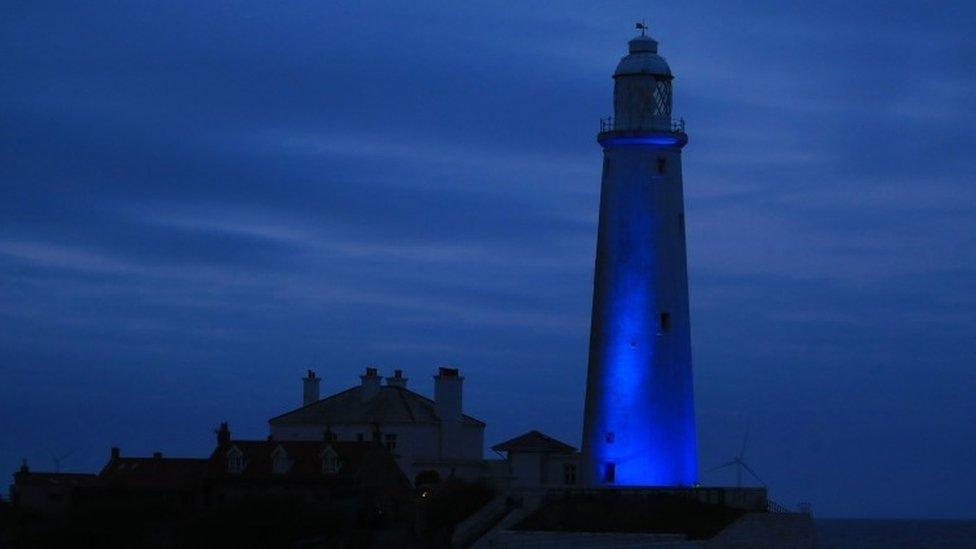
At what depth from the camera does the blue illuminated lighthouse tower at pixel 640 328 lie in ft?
216

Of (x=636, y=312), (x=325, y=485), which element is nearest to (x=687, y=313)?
(x=636, y=312)

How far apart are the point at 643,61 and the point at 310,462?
63.4ft

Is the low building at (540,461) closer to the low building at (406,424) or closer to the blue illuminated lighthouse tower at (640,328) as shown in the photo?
the low building at (406,424)

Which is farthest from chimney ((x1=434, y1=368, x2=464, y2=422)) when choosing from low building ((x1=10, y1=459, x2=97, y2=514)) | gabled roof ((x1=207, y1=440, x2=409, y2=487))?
Result: low building ((x1=10, y1=459, x2=97, y2=514))

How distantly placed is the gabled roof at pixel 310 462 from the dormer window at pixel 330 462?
0.13 metres

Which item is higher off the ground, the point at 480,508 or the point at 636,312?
the point at 636,312

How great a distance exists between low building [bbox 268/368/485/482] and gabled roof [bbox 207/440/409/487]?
4645mm

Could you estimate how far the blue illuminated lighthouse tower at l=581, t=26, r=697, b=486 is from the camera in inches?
2591

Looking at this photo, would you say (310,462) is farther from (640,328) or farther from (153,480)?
(640,328)

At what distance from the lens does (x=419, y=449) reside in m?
84.2

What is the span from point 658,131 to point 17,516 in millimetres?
28010

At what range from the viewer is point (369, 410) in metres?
85.3

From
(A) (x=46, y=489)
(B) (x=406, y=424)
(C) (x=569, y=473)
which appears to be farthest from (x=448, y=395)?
(A) (x=46, y=489)

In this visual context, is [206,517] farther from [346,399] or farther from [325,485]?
[346,399]
